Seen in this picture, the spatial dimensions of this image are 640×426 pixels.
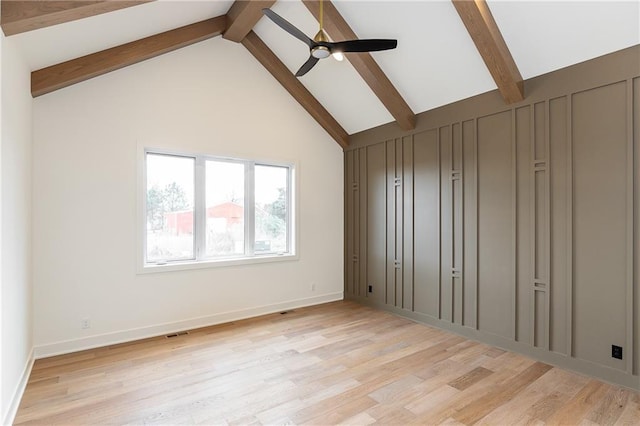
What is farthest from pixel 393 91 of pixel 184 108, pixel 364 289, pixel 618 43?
pixel 364 289

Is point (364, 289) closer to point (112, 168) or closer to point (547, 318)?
point (547, 318)

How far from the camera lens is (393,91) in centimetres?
428

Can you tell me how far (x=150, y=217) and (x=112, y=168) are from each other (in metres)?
0.69

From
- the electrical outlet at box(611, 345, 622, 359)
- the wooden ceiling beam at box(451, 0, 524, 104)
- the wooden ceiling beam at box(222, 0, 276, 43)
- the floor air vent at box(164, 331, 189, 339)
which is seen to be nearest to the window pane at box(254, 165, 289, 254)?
the floor air vent at box(164, 331, 189, 339)

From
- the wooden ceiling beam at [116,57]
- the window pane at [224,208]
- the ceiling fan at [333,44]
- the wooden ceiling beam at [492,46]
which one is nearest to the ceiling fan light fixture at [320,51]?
the ceiling fan at [333,44]

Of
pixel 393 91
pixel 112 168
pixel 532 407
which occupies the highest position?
pixel 393 91

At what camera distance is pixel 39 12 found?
2.18 meters

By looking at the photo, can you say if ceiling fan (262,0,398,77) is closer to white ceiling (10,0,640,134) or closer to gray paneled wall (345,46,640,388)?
white ceiling (10,0,640,134)

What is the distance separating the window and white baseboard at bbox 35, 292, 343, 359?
0.74 m

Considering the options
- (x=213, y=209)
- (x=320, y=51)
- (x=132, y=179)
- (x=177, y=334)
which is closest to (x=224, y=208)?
(x=213, y=209)

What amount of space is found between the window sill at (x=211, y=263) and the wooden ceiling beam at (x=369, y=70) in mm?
2558

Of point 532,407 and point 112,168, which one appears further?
point 112,168

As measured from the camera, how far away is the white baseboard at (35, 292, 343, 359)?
3361 millimetres

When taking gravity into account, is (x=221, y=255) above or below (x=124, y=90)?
below
